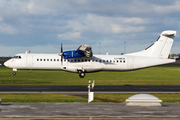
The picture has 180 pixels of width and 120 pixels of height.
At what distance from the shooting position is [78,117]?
46.4 ft

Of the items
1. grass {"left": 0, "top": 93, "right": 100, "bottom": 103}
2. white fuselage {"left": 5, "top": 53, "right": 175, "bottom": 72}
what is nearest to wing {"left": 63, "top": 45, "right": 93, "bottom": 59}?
white fuselage {"left": 5, "top": 53, "right": 175, "bottom": 72}

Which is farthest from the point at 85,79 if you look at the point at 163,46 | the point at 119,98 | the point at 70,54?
the point at 119,98

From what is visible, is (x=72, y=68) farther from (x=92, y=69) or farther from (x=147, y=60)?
(x=147, y=60)

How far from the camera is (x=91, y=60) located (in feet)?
138

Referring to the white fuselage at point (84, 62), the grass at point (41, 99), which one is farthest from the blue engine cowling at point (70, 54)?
the grass at point (41, 99)

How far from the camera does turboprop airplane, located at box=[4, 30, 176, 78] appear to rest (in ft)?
135

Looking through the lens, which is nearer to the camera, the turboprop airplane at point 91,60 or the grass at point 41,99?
the grass at point 41,99

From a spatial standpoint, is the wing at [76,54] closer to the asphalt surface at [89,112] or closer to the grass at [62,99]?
the grass at [62,99]

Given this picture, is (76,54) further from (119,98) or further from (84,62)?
(119,98)

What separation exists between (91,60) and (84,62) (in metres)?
1.34

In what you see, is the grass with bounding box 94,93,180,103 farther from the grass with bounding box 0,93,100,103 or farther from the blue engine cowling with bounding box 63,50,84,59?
the blue engine cowling with bounding box 63,50,84,59

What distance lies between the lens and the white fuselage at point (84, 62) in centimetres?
4128

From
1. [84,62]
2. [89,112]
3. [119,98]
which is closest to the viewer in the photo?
[89,112]

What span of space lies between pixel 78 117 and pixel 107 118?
5.87 feet
